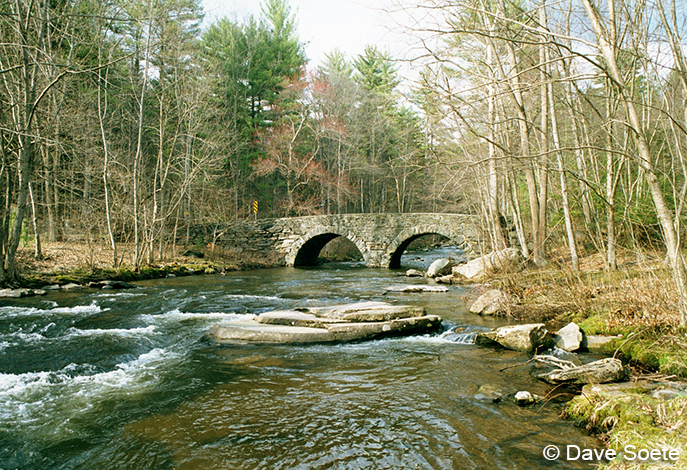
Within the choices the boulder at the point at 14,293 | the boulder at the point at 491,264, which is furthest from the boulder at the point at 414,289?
the boulder at the point at 14,293

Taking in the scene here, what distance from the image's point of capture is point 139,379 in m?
4.52

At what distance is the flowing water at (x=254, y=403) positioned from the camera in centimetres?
301

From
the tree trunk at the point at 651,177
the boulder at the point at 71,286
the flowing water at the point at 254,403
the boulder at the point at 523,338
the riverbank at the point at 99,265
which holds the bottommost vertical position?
the flowing water at the point at 254,403

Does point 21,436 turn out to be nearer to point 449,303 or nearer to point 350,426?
point 350,426

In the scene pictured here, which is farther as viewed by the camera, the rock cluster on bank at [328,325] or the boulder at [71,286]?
the boulder at [71,286]

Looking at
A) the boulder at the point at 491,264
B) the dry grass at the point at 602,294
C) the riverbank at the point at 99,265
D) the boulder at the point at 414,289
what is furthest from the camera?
the riverbank at the point at 99,265

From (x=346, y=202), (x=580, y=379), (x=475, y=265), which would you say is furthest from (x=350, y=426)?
(x=346, y=202)

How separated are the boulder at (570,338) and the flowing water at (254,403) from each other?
1.98 feet

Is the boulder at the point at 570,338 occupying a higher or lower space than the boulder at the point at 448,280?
higher

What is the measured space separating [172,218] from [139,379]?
51.4 ft

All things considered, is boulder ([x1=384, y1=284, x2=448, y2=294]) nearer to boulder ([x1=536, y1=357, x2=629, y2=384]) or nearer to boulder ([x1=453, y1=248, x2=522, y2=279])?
boulder ([x1=453, y1=248, x2=522, y2=279])

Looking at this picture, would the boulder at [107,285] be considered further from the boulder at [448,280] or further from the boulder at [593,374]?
the boulder at [593,374]

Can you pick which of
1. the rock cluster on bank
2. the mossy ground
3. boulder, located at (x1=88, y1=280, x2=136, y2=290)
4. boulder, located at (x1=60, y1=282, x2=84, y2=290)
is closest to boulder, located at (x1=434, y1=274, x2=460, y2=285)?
the rock cluster on bank

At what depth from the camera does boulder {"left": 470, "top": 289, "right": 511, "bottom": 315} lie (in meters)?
7.45
